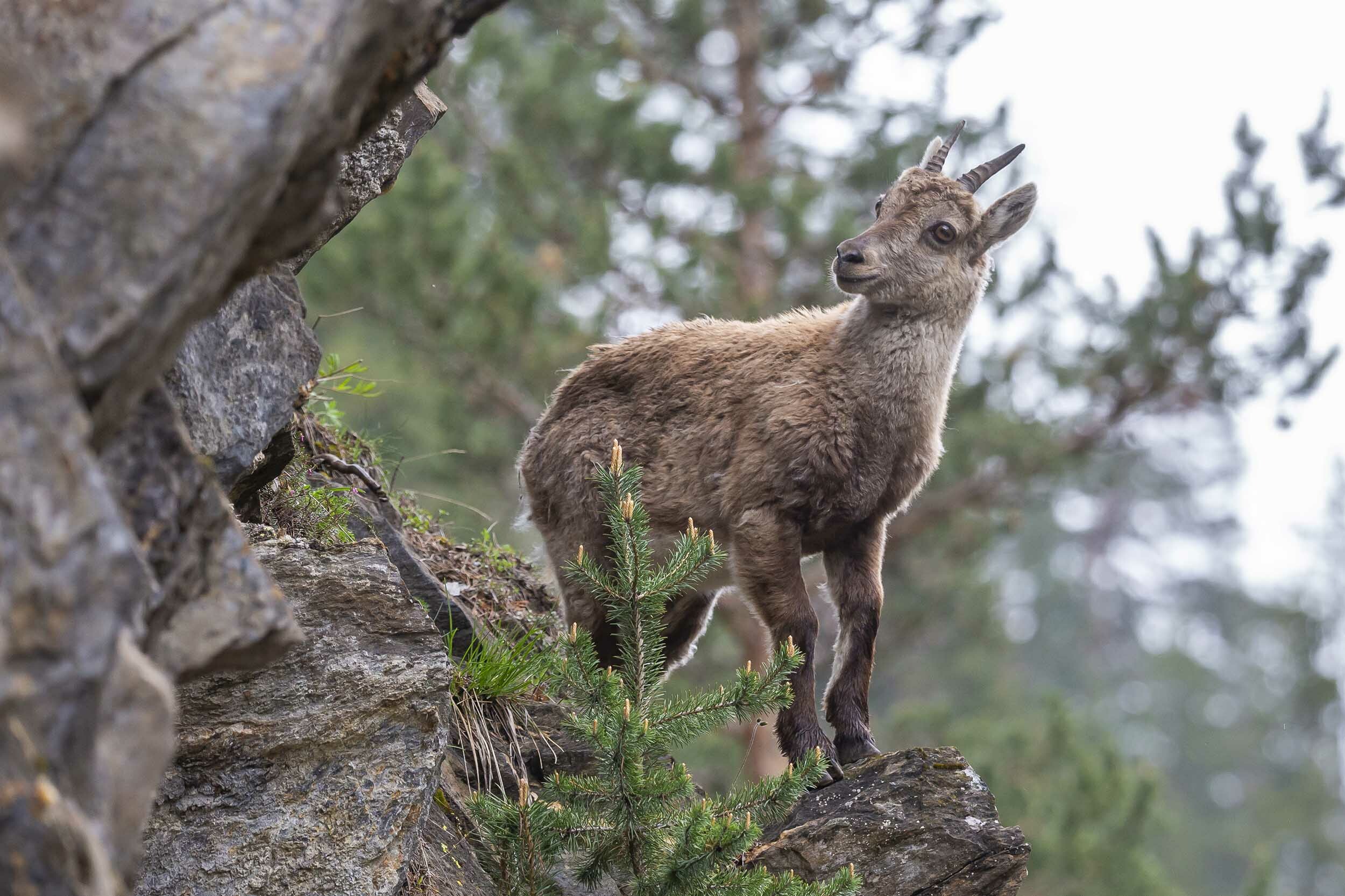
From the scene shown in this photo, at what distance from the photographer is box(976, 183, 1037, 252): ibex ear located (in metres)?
5.99

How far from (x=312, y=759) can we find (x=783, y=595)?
79.7 inches

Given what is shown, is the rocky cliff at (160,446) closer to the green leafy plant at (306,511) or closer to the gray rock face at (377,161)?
the green leafy plant at (306,511)

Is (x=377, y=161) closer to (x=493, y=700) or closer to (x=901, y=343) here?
(x=493, y=700)

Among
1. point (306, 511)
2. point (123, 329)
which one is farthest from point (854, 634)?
point (123, 329)

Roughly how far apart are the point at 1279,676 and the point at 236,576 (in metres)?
41.7

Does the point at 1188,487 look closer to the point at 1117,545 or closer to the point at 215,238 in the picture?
the point at 1117,545

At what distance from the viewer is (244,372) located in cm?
413

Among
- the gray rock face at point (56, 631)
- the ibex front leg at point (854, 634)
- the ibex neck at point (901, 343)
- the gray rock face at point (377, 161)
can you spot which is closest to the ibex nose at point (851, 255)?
the ibex neck at point (901, 343)

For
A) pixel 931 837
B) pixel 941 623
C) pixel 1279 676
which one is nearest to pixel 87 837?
pixel 931 837

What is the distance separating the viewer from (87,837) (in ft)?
7.02

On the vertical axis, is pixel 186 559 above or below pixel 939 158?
below

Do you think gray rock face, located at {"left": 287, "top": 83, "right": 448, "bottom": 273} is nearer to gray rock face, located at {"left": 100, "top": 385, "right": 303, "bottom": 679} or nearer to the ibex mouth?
the ibex mouth

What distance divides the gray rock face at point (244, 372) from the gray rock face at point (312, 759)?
477 millimetres

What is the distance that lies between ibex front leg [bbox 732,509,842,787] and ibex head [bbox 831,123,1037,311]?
47.2 inches
